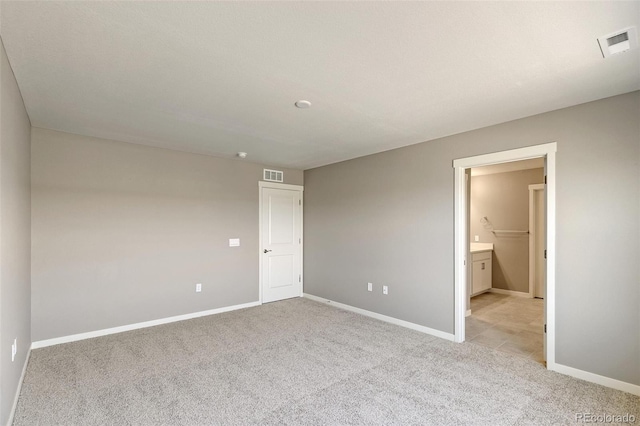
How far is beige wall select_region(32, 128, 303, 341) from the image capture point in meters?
3.63

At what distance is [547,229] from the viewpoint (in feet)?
10.0

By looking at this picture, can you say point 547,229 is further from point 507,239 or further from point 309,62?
point 507,239

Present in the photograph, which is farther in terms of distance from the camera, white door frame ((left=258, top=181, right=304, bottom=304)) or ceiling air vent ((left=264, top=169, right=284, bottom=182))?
ceiling air vent ((left=264, top=169, right=284, bottom=182))

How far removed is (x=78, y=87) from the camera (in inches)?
100

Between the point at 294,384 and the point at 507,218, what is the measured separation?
557cm

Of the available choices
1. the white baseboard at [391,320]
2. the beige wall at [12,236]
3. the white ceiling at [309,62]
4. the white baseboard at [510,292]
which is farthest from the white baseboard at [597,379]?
the beige wall at [12,236]

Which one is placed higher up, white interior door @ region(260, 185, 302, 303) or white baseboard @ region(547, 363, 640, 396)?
white interior door @ region(260, 185, 302, 303)

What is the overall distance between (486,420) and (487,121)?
2732 millimetres

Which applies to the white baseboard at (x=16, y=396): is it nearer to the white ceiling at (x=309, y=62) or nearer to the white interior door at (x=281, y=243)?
the white ceiling at (x=309, y=62)

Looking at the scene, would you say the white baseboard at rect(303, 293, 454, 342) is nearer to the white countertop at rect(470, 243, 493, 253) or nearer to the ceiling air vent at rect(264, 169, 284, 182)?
the ceiling air vent at rect(264, 169, 284, 182)

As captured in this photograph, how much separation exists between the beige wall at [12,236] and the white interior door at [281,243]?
3111 millimetres

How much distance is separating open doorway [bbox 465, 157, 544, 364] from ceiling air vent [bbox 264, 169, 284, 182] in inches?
127

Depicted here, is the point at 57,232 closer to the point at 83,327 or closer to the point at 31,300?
the point at 31,300

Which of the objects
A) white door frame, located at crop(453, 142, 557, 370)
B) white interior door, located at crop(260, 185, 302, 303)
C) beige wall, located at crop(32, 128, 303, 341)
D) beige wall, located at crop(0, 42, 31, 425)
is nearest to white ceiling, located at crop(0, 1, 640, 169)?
beige wall, located at crop(0, 42, 31, 425)
